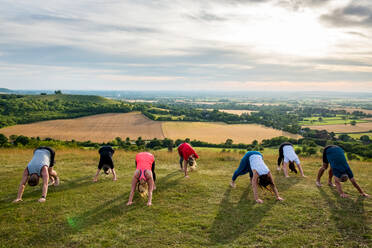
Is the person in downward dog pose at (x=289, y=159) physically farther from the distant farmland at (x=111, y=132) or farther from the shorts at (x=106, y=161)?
the distant farmland at (x=111, y=132)

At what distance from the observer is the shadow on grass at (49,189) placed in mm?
9641

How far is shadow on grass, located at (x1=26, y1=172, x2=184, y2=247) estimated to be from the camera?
7086 millimetres

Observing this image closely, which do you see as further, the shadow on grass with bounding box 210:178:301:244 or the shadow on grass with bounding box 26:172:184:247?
the shadow on grass with bounding box 210:178:301:244

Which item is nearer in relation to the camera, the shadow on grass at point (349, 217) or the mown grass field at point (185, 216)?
the mown grass field at point (185, 216)

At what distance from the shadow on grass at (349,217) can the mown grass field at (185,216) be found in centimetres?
3

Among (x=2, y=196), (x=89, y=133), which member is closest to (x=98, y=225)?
(x=2, y=196)

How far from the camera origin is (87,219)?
814cm

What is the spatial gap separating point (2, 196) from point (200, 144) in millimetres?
51422

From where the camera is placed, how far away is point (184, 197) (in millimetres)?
10203

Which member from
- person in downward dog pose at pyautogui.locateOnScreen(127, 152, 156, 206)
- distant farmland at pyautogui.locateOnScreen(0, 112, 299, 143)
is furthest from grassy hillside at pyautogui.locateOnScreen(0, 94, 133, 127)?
person in downward dog pose at pyautogui.locateOnScreen(127, 152, 156, 206)

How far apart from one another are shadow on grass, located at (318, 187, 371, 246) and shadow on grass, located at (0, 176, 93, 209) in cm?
1184

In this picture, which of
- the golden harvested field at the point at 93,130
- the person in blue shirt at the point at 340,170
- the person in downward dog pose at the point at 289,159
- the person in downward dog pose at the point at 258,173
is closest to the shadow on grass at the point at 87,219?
the person in downward dog pose at the point at 258,173

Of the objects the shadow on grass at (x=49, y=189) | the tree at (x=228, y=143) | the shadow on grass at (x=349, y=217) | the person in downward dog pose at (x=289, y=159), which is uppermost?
the person in downward dog pose at (x=289, y=159)

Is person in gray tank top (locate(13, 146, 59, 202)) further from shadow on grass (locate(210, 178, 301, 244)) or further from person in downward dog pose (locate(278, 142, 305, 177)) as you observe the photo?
person in downward dog pose (locate(278, 142, 305, 177))
